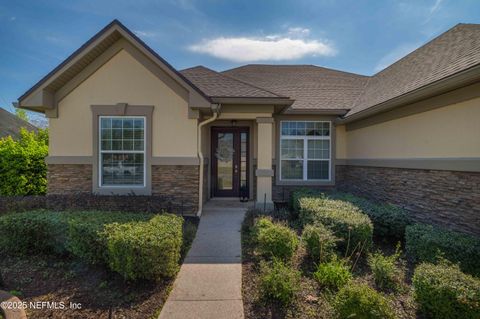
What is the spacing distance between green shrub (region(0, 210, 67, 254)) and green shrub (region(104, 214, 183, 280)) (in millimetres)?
1466

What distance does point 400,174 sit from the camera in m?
7.34

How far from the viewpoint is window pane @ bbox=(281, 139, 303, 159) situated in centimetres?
1023

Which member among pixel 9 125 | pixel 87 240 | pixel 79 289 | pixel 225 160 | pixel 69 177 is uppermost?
pixel 9 125

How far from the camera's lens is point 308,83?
1192 centimetres

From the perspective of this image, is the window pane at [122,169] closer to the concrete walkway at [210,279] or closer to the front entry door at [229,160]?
the concrete walkway at [210,279]

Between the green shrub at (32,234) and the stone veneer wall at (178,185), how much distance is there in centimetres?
273

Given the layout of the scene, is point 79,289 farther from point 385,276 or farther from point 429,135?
point 429,135

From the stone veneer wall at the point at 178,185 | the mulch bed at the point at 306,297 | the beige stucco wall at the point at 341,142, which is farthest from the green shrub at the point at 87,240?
the beige stucco wall at the point at 341,142

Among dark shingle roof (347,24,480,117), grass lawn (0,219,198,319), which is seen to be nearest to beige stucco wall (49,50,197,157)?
grass lawn (0,219,198,319)

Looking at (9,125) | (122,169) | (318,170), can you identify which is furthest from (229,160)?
(9,125)

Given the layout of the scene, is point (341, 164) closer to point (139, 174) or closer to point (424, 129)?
point (424, 129)

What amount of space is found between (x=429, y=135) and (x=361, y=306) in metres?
5.13

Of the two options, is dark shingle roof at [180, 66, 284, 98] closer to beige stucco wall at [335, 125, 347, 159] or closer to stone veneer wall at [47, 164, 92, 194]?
beige stucco wall at [335, 125, 347, 159]

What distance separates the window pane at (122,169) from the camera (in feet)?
25.2
